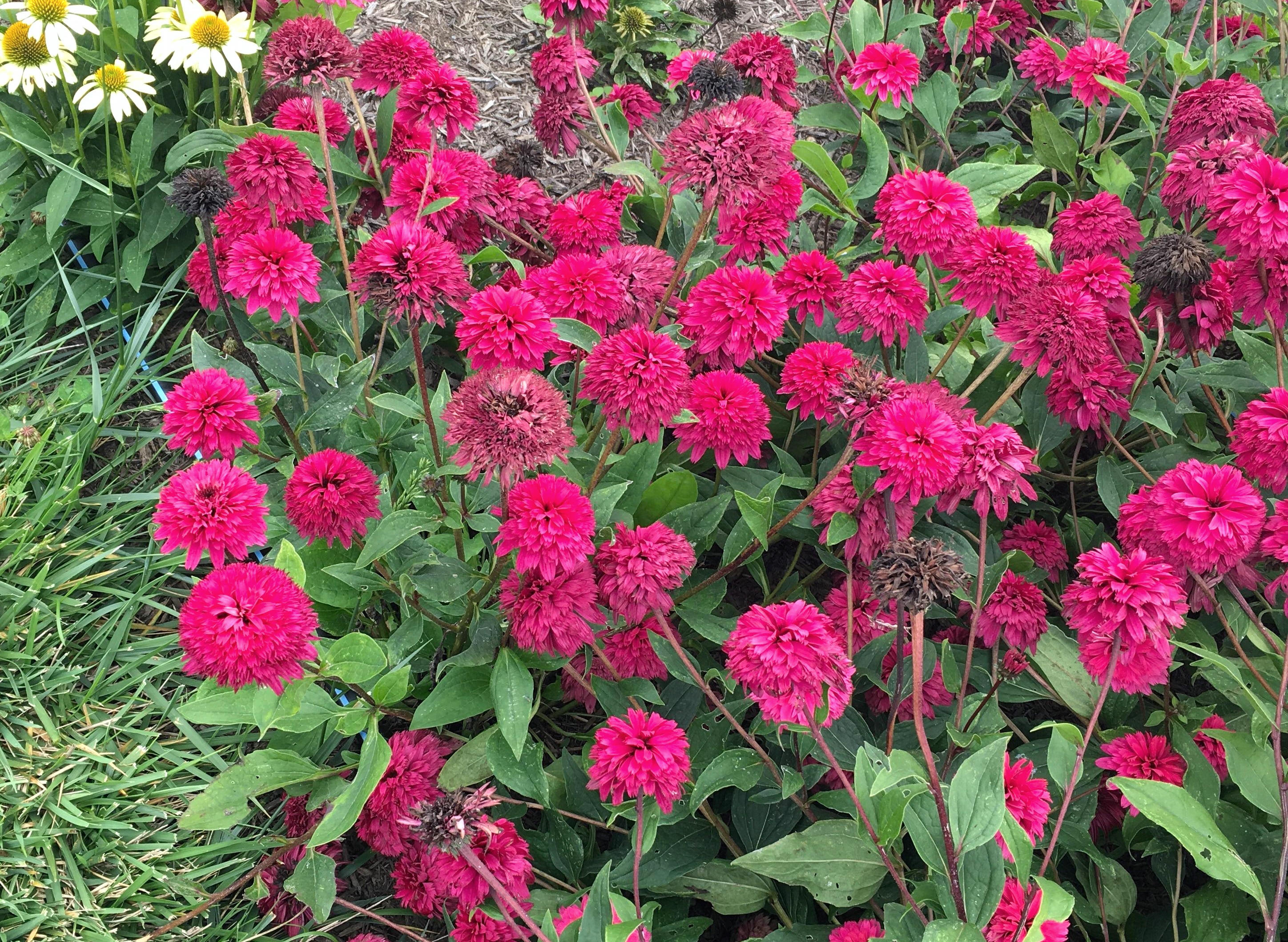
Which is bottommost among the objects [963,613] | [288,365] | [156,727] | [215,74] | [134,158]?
[156,727]

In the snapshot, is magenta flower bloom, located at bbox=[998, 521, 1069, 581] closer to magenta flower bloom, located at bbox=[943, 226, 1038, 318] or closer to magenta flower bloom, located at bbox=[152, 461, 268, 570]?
magenta flower bloom, located at bbox=[943, 226, 1038, 318]

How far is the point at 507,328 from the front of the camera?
1.65 m

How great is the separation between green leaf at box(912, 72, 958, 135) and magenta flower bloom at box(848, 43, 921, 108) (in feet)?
1.23

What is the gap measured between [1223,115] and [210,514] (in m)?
2.40

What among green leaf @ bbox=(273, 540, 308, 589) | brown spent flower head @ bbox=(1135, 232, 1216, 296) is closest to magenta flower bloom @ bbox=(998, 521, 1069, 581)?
brown spent flower head @ bbox=(1135, 232, 1216, 296)

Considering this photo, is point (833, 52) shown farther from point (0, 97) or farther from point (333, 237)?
point (0, 97)

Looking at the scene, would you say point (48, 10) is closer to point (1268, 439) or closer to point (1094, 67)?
point (1094, 67)

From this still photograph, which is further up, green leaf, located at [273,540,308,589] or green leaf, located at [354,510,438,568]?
green leaf, located at [354,510,438,568]

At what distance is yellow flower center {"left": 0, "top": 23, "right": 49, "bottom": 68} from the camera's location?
2.50 metres

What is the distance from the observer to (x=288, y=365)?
86.4 inches

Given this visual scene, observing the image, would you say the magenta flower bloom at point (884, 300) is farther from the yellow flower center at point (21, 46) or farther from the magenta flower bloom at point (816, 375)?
the yellow flower center at point (21, 46)

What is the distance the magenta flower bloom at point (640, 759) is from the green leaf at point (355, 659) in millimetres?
435

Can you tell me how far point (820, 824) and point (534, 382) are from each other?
36.2 inches

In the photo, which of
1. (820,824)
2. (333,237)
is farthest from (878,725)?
(333,237)
